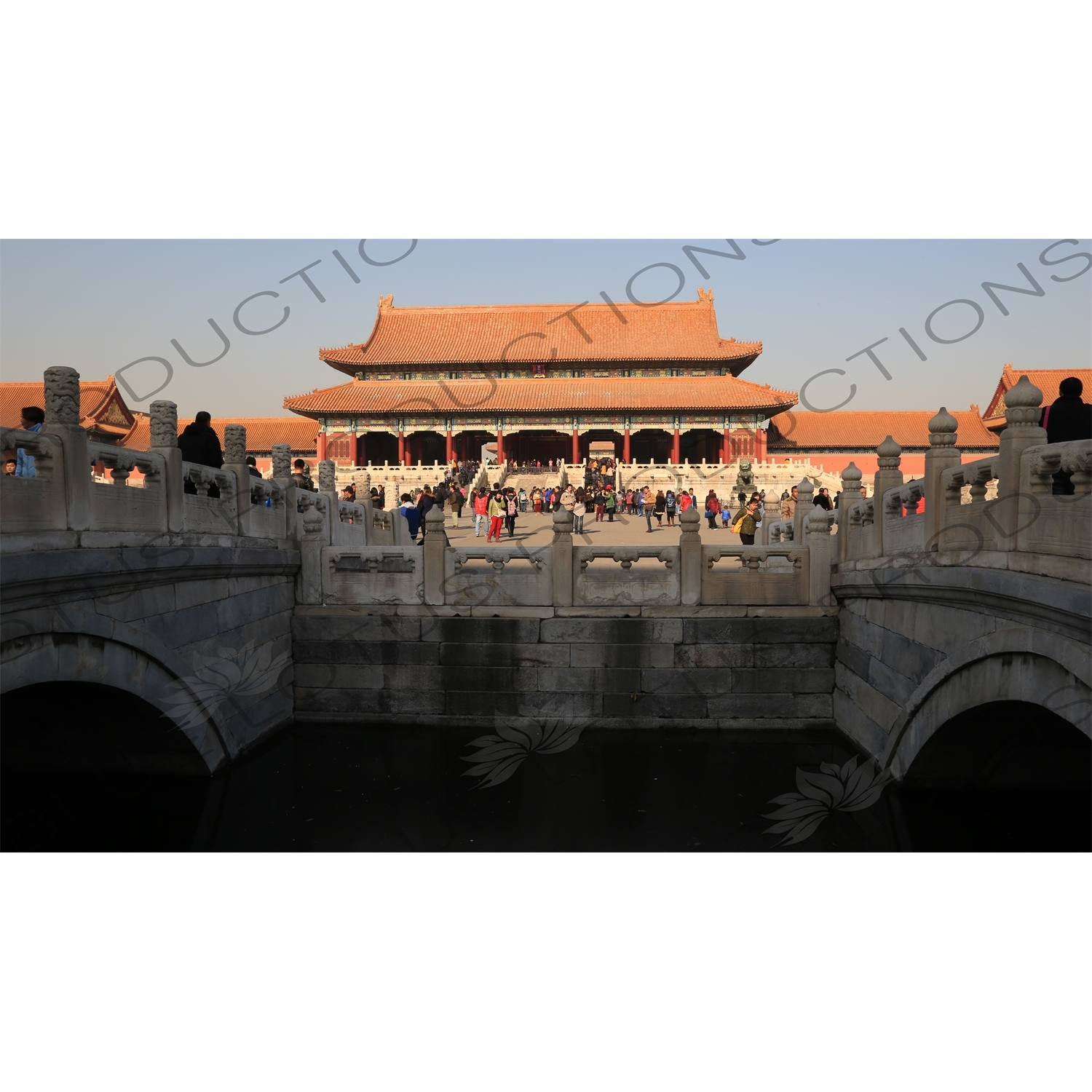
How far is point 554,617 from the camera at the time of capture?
9.37 metres

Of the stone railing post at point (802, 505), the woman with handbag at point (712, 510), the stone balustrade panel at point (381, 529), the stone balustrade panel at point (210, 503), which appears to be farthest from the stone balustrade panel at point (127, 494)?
the woman with handbag at point (712, 510)

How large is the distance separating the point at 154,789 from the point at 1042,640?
7064 millimetres

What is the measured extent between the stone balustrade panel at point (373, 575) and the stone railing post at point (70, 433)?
4.09 m

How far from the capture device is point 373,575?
9.70 metres

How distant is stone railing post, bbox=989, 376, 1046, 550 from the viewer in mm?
5113

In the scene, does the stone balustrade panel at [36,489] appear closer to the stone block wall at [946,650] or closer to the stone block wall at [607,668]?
the stone block wall at [607,668]

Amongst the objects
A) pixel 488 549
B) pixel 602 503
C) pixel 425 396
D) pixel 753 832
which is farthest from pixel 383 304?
pixel 753 832

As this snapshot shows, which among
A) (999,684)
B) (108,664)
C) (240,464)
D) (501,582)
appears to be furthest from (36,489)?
(999,684)

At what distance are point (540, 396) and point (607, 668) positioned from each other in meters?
30.7

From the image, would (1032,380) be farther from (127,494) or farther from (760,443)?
(127,494)

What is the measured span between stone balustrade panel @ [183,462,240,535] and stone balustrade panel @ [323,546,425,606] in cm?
161

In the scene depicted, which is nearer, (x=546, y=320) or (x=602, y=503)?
(x=602, y=503)

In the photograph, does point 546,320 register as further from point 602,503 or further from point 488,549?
point 488,549

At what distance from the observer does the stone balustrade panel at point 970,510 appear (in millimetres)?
5531
